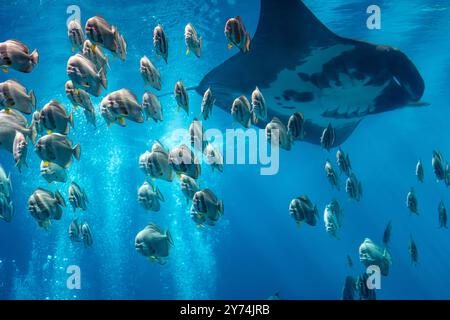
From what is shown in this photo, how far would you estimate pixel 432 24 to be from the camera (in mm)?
14812

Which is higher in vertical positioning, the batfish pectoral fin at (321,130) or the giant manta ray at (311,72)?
the batfish pectoral fin at (321,130)

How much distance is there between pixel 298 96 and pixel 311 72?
54.5 inches

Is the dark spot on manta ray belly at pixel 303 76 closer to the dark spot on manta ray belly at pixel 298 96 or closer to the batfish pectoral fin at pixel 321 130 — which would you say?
the dark spot on manta ray belly at pixel 298 96

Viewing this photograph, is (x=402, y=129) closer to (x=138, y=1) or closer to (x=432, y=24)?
(x=432, y=24)

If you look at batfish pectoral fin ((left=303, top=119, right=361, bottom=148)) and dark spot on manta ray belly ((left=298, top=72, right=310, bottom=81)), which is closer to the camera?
dark spot on manta ray belly ((left=298, top=72, right=310, bottom=81))

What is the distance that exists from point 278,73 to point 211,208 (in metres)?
5.46

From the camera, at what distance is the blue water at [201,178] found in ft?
41.4

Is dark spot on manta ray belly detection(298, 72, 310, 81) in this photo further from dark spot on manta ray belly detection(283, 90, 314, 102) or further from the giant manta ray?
dark spot on manta ray belly detection(283, 90, 314, 102)

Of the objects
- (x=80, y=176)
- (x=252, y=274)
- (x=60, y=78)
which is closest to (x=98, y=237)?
(x=80, y=176)

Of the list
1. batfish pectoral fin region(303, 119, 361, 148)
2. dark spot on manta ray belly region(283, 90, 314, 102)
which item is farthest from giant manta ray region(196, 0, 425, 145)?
batfish pectoral fin region(303, 119, 361, 148)

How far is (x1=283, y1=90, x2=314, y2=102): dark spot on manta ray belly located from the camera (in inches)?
399

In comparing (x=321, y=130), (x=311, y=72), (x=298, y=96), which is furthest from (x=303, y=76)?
(x=321, y=130)

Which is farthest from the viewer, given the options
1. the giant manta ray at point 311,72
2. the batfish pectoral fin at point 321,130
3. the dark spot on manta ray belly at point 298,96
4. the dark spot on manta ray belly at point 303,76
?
the batfish pectoral fin at point 321,130

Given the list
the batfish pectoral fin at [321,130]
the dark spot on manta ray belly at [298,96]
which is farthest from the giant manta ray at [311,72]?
the batfish pectoral fin at [321,130]
